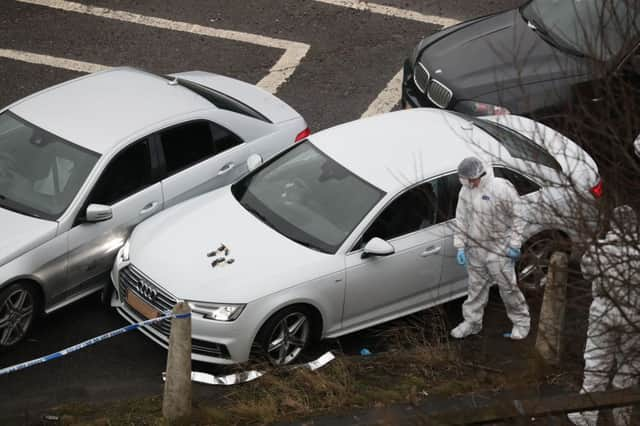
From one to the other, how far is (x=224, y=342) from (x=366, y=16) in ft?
26.9

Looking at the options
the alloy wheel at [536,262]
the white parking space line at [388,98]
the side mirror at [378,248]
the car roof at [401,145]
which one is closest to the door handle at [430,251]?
the side mirror at [378,248]

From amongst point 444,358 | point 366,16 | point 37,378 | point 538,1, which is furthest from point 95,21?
point 444,358

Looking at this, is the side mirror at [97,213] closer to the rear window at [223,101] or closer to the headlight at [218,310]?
the headlight at [218,310]

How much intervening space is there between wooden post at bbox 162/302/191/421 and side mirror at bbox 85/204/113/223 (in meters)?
2.12

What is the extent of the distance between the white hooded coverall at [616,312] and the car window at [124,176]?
15.5 ft

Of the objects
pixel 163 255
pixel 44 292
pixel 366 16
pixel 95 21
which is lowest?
pixel 44 292

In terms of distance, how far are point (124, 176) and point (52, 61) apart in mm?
5045

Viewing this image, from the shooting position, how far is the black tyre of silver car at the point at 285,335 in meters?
8.95

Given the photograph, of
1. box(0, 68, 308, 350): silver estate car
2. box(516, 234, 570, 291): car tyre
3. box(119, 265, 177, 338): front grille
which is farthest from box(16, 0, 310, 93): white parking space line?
box(516, 234, 570, 291): car tyre

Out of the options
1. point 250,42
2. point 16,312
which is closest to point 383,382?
point 16,312

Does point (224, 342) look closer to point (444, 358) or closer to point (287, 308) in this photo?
point (287, 308)

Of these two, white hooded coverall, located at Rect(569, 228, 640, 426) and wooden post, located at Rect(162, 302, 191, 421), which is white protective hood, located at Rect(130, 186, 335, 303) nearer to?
wooden post, located at Rect(162, 302, 191, 421)

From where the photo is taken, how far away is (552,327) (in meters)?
8.27

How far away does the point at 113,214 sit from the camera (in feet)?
32.6
